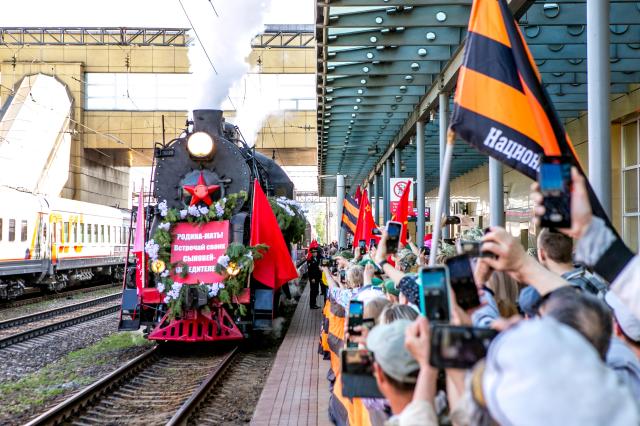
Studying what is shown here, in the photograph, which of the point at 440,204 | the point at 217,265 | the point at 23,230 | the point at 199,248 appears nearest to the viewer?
the point at 440,204

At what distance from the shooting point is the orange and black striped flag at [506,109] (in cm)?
360

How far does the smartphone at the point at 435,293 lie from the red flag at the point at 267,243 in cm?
831

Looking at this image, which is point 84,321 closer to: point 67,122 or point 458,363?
point 458,363

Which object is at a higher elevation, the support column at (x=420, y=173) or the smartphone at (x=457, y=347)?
the support column at (x=420, y=173)

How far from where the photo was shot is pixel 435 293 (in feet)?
7.36

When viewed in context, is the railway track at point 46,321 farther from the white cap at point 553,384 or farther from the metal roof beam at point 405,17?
the white cap at point 553,384

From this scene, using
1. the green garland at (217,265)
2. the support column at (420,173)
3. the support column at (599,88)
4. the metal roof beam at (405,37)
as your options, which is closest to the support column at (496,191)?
the metal roof beam at (405,37)

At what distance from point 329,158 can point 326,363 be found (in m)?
18.5

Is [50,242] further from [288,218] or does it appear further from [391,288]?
[391,288]

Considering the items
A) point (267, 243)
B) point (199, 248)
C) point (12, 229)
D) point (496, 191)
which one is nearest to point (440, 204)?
point (496, 191)

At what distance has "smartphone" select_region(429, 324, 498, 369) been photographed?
172 cm

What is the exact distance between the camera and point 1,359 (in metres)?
10.9

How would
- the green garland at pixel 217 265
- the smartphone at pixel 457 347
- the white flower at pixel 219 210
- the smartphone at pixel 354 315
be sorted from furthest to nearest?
1. the white flower at pixel 219 210
2. the green garland at pixel 217 265
3. the smartphone at pixel 354 315
4. the smartphone at pixel 457 347

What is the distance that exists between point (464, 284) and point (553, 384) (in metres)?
1.15
